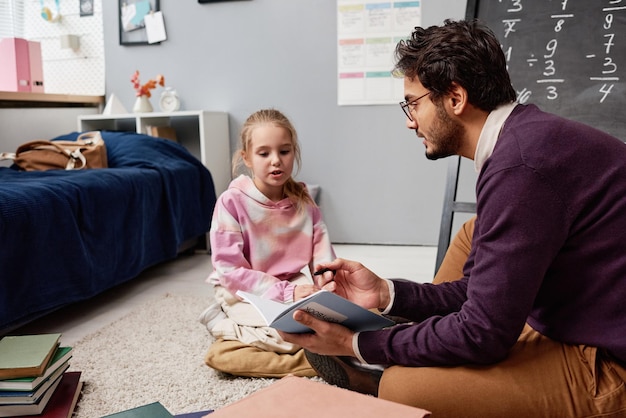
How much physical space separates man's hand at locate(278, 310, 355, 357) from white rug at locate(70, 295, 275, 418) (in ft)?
1.55

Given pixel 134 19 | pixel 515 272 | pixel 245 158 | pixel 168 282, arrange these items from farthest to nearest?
1. pixel 134 19
2. pixel 168 282
3. pixel 245 158
4. pixel 515 272

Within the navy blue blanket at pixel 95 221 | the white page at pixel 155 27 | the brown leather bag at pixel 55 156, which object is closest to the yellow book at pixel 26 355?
the navy blue blanket at pixel 95 221

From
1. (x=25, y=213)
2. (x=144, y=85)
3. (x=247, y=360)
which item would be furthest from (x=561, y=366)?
(x=144, y=85)

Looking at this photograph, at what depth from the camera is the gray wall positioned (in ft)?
10.8

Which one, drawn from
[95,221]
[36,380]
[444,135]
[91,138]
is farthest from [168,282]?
[444,135]

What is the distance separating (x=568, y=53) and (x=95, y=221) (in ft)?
6.00

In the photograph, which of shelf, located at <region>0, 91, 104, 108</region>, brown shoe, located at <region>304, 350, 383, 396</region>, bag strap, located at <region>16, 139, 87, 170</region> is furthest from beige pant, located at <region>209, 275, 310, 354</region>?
shelf, located at <region>0, 91, 104, 108</region>

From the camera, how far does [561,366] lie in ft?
3.26

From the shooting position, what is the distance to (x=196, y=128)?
361 cm

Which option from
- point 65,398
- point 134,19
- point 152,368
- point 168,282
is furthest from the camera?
point 134,19

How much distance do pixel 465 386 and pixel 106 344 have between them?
50.6 inches

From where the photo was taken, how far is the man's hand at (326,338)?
108 centimetres

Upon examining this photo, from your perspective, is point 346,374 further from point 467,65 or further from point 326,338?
point 467,65

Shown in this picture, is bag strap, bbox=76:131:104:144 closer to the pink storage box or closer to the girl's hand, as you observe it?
the pink storage box
